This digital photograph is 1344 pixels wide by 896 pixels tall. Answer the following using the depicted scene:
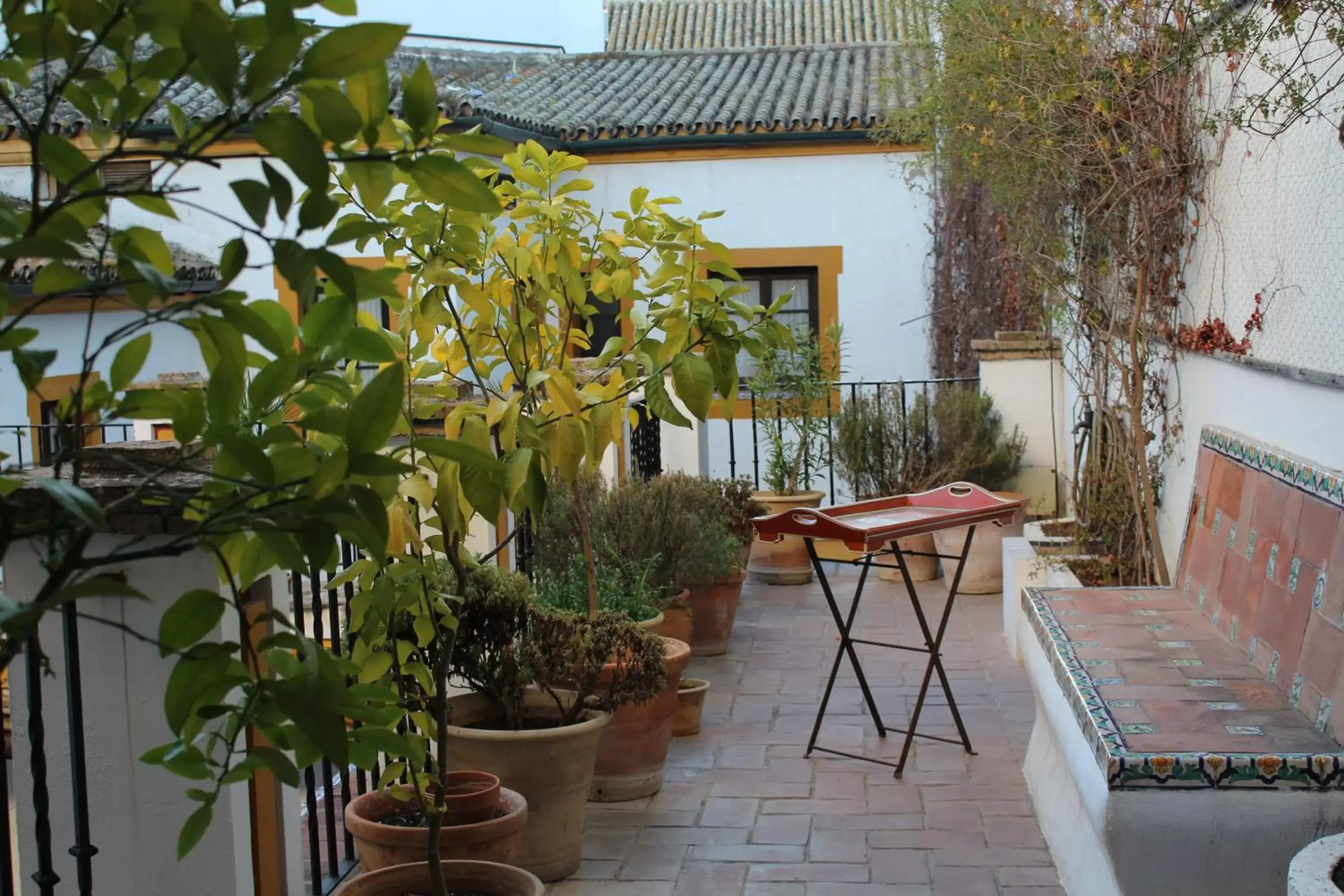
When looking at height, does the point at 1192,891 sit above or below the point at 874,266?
below

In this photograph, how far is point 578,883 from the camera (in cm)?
357

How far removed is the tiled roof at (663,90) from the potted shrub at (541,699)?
26.8ft

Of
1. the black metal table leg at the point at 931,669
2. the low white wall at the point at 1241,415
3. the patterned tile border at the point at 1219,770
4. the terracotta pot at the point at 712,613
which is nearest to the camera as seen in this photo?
the patterned tile border at the point at 1219,770

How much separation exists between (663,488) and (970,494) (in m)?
1.70

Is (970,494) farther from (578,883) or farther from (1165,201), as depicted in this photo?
(578,883)

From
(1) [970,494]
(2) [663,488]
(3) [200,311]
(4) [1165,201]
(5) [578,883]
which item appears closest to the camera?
(3) [200,311]

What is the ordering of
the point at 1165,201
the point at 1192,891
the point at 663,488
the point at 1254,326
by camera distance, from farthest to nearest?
the point at 663,488
the point at 1165,201
the point at 1254,326
the point at 1192,891

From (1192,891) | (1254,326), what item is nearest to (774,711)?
(1254,326)

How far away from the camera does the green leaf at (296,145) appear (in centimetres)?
95

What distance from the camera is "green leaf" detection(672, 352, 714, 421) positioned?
2.38 meters

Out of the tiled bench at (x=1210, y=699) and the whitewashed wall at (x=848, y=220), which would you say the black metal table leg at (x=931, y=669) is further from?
the whitewashed wall at (x=848, y=220)

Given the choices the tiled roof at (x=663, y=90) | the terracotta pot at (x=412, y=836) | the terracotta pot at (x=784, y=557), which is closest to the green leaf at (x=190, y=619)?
the terracotta pot at (x=412, y=836)

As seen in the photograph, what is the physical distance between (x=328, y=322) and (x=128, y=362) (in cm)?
18

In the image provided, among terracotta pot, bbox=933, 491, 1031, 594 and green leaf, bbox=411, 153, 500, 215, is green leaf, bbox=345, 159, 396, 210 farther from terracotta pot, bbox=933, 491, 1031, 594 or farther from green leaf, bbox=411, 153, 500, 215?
terracotta pot, bbox=933, 491, 1031, 594
